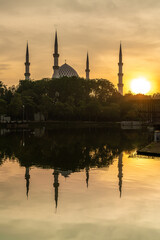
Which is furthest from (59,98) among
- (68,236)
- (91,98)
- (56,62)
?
(68,236)

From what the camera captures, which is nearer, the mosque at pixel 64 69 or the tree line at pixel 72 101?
the tree line at pixel 72 101

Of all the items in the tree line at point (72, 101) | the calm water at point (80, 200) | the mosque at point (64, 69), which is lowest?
the calm water at point (80, 200)

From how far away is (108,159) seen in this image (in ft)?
96.5

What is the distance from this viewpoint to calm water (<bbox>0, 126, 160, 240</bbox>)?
39.6 ft

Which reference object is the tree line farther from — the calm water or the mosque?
the calm water

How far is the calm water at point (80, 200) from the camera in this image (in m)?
12.1

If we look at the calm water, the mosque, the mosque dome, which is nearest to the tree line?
the mosque

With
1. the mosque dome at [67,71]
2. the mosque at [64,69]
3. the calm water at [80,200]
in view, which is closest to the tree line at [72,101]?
the mosque at [64,69]

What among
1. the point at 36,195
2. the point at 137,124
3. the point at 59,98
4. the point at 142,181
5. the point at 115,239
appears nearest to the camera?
the point at 115,239

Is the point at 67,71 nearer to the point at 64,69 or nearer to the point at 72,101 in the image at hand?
the point at 64,69

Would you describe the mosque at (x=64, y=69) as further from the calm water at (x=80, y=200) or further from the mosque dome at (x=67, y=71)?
the calm water at (x=80, y=200)

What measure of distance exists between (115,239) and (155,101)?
7856 centimetres

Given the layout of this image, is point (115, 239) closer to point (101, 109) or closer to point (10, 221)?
point (10, 221)

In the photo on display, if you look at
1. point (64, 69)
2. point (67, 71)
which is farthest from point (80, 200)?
point (64, 69)
